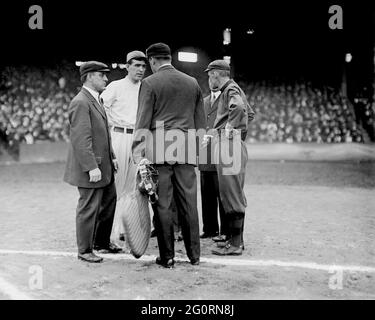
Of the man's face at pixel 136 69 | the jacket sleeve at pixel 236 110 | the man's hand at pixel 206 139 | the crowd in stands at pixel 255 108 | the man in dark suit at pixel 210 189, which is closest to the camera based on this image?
the jacket sleeve at pixel 236 110

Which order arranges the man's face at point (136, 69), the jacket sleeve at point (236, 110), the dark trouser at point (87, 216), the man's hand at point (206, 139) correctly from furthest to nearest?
the man's face at point (136, 69) → the man's hand at point (206, 139) → the jacket sleeve at point (236, 110) → the dark trouser at point (87, 216)

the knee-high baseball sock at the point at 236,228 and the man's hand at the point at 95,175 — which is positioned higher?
the man's hand at the point at 95,175

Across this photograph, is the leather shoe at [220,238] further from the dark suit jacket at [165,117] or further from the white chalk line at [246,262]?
the dark suit jacket at [165,117]

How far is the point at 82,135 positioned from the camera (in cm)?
472

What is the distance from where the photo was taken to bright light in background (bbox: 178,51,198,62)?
560 inches

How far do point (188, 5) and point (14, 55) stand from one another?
18.4ft

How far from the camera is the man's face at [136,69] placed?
18.5 feet

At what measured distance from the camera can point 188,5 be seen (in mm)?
11852

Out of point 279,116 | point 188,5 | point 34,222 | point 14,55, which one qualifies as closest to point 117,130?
point 34,222

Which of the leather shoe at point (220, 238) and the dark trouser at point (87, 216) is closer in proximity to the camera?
the dark trouser at point (87, 216)

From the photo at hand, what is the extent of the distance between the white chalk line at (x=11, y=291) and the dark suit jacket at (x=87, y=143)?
3.75ft

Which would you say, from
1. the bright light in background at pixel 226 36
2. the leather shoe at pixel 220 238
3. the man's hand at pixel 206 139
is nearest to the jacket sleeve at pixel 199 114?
the man's hand at pixel 206 139

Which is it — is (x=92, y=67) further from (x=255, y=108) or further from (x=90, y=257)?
(x=255, y=108)
